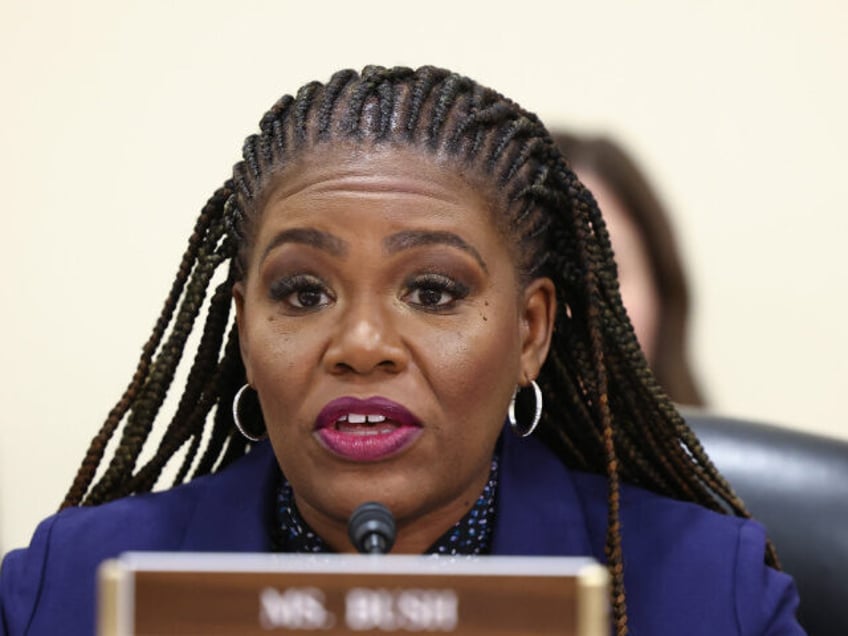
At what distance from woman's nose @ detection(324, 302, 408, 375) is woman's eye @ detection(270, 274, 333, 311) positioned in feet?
0.12

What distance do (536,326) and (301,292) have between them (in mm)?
257

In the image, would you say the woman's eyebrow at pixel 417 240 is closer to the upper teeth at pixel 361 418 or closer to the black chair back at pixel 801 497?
the upper teeth at pixel 361 418

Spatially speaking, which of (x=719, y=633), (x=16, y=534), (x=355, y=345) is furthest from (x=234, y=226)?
(x=16, y=534)

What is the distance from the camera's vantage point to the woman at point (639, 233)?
2.55 meters

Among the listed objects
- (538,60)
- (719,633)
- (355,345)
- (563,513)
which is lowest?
(719,633)

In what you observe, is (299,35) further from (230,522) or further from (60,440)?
(230,522)

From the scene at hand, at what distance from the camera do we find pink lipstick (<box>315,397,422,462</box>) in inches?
46.7

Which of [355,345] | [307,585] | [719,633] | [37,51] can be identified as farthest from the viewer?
[37,51]

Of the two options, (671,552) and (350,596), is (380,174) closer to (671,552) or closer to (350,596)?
(671,552)

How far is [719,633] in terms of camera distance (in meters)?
1.29

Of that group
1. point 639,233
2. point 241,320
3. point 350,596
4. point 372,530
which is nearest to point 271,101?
point 639,233

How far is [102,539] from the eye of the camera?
1.39m

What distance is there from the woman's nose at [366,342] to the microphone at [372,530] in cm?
28

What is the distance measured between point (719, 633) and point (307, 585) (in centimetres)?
68
